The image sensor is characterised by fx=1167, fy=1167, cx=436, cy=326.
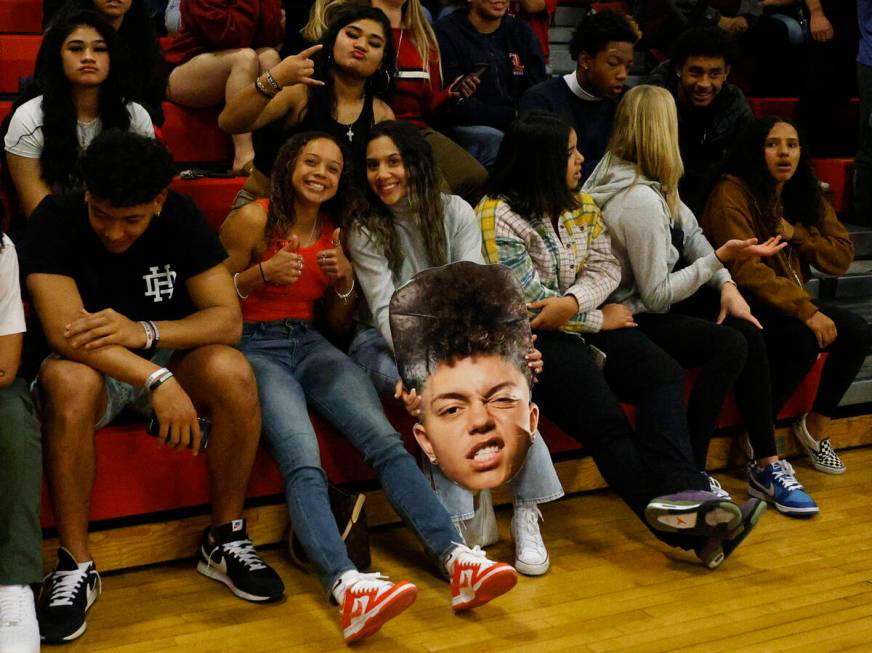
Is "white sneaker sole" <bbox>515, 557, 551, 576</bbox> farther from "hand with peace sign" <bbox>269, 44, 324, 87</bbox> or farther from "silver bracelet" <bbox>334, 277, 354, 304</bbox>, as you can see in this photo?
"hand with peace sign" <bbox>269, 44, 324, 87</bbox>

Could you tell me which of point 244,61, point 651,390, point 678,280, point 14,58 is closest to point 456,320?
point 651,390

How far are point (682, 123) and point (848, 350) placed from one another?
875 millimetres

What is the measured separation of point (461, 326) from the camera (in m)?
2.09

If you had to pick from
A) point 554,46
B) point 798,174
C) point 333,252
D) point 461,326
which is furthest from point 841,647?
point 554,46

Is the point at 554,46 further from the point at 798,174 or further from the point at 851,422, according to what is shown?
the point at 851,422

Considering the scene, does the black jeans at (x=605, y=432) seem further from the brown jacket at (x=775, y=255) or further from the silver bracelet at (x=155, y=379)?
the silver bracelet at (x=155, y=379)

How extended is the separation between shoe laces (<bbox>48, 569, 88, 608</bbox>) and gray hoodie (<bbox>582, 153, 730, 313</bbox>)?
153 cm

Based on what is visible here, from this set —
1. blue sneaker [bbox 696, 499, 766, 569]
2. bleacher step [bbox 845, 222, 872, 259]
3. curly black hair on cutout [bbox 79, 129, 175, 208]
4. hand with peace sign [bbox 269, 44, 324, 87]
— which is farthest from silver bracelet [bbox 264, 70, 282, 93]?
bleacher step [bbox 845, 222, 872, 259]

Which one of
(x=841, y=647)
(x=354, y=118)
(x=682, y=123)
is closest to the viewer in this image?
(x=841, y=647)

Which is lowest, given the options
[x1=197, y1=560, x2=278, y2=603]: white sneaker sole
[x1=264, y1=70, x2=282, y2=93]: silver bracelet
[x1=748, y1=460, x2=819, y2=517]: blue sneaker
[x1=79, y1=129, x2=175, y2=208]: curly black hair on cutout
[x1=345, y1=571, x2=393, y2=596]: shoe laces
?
[x1=748, y1=460, x2=819, y2=517]: blue sneaker

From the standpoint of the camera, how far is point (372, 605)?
7.14 feet

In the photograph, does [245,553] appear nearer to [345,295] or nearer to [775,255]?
[345,295]

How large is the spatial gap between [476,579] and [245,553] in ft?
1.71

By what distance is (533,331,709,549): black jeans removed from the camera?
2658mm
